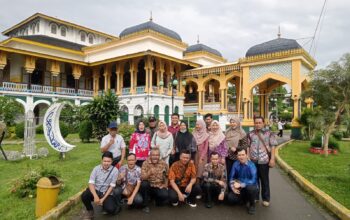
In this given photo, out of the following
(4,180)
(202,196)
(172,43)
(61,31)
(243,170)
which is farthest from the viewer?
(61,31)

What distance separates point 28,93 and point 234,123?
18692 mm

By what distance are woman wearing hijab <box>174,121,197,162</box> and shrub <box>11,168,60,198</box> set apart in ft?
7.64

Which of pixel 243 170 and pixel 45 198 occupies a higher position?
pixel 243 170

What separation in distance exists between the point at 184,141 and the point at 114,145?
50.4 inches

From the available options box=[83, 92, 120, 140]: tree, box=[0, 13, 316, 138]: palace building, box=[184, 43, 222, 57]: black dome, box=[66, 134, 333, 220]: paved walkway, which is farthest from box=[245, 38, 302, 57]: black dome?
box=[66, 134, 333, 220]: paved walkway

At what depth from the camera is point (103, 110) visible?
1248 centimetres

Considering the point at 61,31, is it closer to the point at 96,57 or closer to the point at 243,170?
the point at 96,57

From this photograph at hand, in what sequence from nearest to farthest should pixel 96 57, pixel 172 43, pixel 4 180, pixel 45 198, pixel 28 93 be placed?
pixel 45 198 < pixel 4 180 < pixel 28 93 < pixel 172 43 < pixel 96 57

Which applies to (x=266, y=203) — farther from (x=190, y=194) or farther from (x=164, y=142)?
(x=164, y=142)

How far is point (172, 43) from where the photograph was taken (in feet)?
77.7

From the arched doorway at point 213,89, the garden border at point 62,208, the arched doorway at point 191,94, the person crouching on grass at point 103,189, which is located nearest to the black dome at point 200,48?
the arched doorway at point 213,89

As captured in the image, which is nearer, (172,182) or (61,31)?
(172,182)

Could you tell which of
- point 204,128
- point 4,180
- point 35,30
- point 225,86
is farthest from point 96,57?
point 204,128

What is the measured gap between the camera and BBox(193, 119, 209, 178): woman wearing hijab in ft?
16.2
